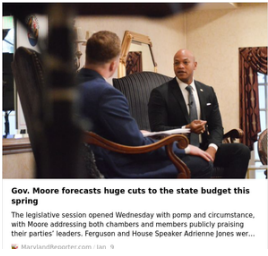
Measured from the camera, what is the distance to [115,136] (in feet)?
6.29

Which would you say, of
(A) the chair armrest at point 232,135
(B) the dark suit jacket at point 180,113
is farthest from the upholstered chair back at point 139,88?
(A) the chair armrest at point 232,135

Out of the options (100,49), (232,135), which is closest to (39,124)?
(100,49)

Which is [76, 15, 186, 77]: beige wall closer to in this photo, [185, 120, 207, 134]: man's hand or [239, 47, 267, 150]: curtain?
[185, 120, 207, 134]: man's hand

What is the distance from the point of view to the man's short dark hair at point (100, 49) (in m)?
1.95

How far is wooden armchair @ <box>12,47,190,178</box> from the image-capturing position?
5.68 feet

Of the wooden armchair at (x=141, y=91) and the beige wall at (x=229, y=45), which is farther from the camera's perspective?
the beige wall at (x=229, y=45)

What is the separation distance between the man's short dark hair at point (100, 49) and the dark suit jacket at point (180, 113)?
621 mm

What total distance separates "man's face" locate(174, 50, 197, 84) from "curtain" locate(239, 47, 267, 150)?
2153 millimetres

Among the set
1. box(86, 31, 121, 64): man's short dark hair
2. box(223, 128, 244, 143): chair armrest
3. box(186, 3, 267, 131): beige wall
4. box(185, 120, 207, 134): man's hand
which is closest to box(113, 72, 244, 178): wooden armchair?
box(223, 128, 244, 143): chair armrest
